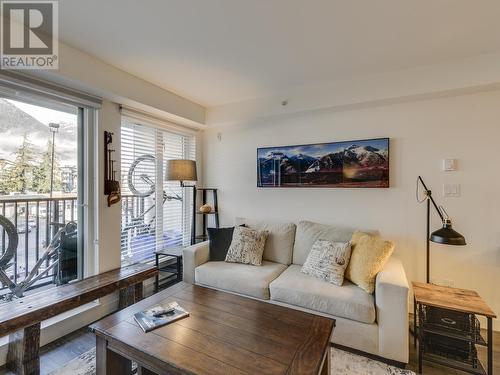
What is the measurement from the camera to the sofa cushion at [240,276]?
2.33m

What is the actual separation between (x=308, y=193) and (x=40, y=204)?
279cm

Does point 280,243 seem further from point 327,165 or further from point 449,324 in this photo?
point 449,324

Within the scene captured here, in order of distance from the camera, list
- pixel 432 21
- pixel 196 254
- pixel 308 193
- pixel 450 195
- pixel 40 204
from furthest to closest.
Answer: pixel 308 193 → pixel 196 254 → pixel 450 195 → pixel 40 204 → pixel 432 21

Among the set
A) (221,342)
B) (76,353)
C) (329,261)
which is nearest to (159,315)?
(221,342)

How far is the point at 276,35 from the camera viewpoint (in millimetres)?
1923

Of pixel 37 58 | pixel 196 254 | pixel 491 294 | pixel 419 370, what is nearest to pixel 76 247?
pixel 196 254

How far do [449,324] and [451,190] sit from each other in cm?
127

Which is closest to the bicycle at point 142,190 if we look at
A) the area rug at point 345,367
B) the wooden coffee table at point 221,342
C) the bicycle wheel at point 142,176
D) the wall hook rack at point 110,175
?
the bicycle wheel at point 142,176

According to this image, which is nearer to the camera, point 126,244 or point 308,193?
point 126,244

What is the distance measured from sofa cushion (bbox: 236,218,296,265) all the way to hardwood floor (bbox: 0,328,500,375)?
133 cm

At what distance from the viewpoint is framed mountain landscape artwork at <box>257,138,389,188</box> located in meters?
2.71

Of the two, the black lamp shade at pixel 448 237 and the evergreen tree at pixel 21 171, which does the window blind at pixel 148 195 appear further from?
the black lamp shade at pixel 448 237

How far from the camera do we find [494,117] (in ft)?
7.54

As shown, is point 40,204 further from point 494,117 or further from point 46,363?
point 494,117
